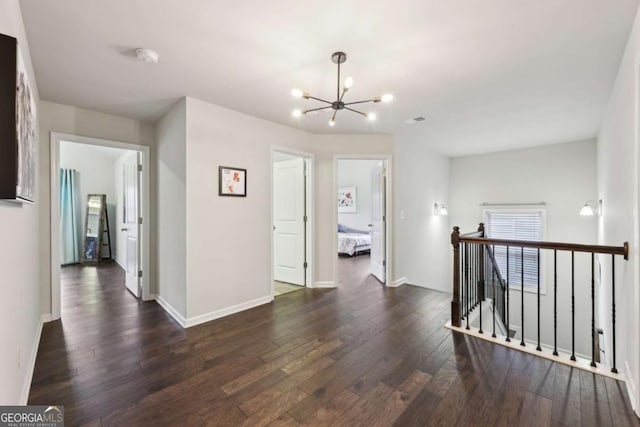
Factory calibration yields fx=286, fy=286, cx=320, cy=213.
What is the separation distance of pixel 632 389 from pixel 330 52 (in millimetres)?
3017

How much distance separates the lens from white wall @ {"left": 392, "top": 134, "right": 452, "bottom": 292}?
15.1 feet

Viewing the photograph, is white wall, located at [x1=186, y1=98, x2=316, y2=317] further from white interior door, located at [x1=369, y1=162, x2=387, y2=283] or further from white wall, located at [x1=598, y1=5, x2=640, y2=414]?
white wall, located at [x1=598, y1=5, x2=640, y2=414]

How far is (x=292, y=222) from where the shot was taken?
453 centimetres

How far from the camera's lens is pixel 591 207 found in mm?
4887

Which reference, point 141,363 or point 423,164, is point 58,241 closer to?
point 141,363

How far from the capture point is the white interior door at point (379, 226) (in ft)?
15.0

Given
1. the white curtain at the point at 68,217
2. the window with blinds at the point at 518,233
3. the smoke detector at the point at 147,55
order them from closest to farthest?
the smoke detector at the point at 147,55 → the window with blinds at the point at 518,233 → the white curtain at the point at 68,217

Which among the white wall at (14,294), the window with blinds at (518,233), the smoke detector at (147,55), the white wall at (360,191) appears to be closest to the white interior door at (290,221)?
the smoke detector at (147,55)

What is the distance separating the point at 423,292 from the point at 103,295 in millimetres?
4587

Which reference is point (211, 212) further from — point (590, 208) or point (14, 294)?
point (590, 208)

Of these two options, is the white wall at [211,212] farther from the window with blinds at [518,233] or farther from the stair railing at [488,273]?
the window with blinds at [518,233]

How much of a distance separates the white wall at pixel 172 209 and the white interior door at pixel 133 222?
38cm

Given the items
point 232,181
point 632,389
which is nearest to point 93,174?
point 232,181

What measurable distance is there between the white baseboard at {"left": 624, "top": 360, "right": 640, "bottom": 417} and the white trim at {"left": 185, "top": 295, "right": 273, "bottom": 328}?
323cm
